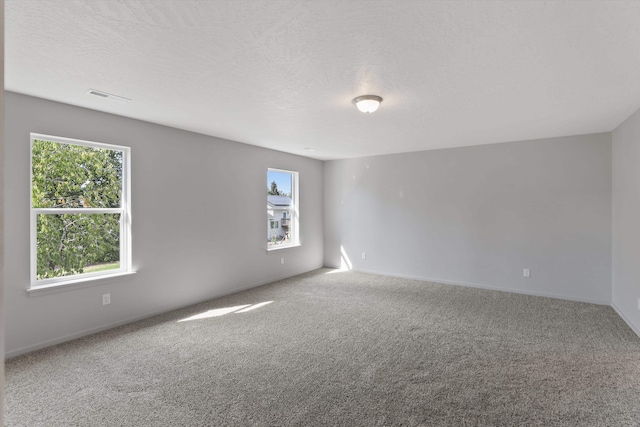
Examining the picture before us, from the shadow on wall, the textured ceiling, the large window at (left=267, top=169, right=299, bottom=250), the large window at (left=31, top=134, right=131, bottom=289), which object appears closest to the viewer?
the textured ceiling

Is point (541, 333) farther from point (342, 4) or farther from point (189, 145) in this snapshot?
point (189, 145)

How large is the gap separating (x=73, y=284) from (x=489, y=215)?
223 inches

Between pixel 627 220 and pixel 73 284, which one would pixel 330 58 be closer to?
pixel 73 284

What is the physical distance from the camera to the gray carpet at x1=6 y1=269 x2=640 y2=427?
2088 mm

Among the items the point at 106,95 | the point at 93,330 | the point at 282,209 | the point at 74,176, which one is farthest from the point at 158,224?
the point at 282,209

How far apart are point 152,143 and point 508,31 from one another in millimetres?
3778

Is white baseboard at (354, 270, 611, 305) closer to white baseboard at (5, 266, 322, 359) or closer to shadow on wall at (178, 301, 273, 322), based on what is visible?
shadow on wall at (178, 301, 273, 322)

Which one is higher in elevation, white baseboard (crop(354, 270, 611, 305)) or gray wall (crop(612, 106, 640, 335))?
gray wall (crop(612, 106, 640, 335))

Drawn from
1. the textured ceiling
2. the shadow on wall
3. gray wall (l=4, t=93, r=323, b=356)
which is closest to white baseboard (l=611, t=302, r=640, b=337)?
the textured ceiling

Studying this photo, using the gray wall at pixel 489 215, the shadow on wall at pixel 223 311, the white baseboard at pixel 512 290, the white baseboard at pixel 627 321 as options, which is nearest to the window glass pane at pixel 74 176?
the shadow on wall at pixel 223 311

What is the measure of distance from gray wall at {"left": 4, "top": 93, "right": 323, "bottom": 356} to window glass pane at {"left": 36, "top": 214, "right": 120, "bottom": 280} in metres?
0.18

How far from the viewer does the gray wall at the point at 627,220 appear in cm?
340

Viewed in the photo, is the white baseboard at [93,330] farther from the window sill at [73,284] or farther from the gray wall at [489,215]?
the gray wall at [489,215]

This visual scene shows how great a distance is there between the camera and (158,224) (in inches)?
157
